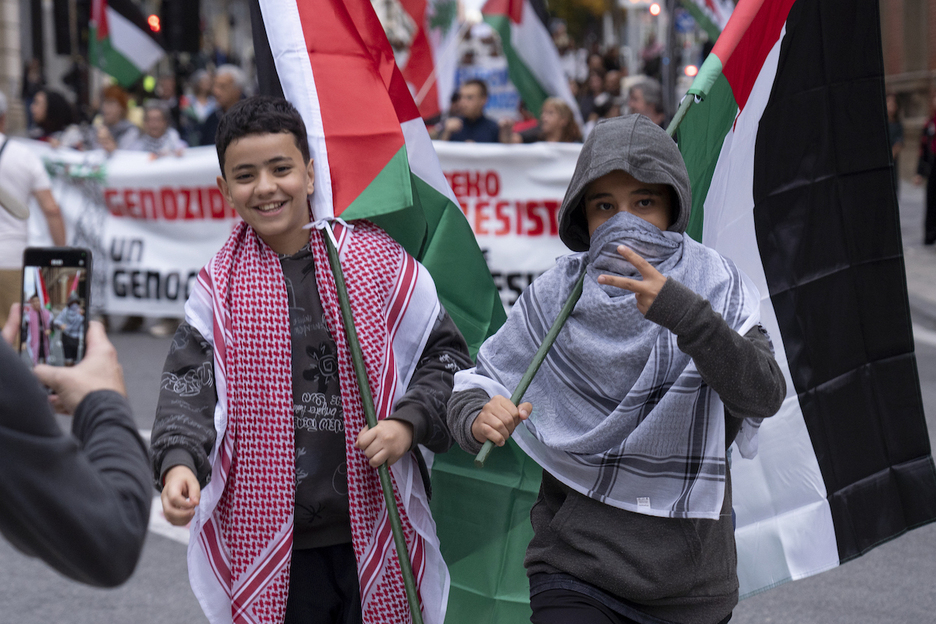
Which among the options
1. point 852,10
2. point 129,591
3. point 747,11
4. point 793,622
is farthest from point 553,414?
point 129,591

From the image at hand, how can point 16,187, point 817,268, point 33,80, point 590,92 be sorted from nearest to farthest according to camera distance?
1. point 817,268
2. point 16,187
3. point 590,92
4. point 33,80

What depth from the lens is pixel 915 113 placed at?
21.5m

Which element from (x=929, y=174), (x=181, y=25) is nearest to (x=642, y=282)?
(x=929, y=174)

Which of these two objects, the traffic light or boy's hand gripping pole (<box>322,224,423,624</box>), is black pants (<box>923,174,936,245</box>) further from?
boy's hand gripping pole (<box>322,224,423,624</box>)

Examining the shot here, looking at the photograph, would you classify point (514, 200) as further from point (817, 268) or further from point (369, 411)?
point (369, 411)

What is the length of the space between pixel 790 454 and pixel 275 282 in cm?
140

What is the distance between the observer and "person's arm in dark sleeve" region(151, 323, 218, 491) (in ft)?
7.68

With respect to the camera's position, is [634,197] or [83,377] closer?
[83,377]

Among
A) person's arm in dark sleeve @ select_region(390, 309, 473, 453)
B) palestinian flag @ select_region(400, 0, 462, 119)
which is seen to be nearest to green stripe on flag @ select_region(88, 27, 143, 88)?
palestinian flag @ select_region(400, 0, 462, 119)

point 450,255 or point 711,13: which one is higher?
point 711,13

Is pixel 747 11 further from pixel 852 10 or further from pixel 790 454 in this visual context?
pixel 790 454

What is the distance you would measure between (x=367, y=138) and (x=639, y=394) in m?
1.09

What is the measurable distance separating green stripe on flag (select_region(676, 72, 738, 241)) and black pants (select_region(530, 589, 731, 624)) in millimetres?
1033

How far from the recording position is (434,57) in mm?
10391
